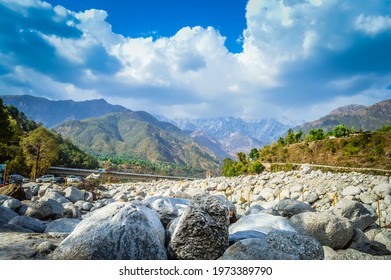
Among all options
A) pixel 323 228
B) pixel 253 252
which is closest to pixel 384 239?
pixel 323 228

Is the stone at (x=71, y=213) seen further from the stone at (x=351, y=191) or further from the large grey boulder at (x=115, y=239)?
the stone at (x=351, y=191)

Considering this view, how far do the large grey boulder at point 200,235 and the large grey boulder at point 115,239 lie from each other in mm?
271

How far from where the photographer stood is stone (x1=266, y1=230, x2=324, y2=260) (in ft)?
15.0

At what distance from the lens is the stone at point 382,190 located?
53.9ft

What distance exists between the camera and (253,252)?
4.12 metres

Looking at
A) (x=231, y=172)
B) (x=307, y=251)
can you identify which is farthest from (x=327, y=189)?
(x=231, y=172)

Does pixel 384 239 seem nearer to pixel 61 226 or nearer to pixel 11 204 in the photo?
pixel 61 226

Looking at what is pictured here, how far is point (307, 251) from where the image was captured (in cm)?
459

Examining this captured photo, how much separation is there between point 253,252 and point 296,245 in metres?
0.99

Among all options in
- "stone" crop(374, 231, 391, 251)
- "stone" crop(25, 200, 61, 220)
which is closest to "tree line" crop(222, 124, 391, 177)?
"stone" crop(374, 231, 391, 251)

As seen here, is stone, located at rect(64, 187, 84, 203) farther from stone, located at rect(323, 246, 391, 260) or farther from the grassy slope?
the grassy slope

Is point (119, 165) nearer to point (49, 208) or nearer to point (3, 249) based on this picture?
point (49, 208)

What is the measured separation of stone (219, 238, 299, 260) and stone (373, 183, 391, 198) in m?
15.4
